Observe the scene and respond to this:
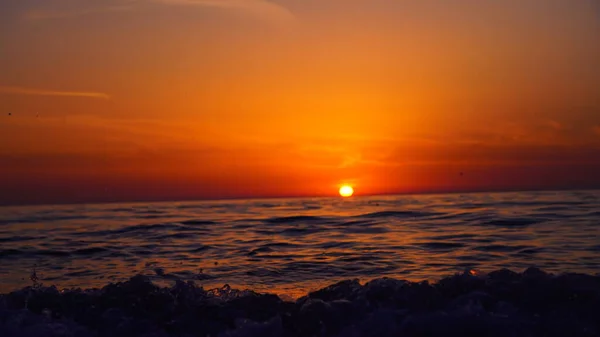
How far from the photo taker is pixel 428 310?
7.37 m

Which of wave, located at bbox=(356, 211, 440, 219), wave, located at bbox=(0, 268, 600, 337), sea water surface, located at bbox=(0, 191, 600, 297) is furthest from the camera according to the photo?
wave, located at bbox=(356, 211, 440, 219)

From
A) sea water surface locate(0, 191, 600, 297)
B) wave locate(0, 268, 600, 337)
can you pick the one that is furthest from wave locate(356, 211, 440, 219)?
wave locate(0, 268, 600, 337)

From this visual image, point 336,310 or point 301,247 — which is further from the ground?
point 301,247

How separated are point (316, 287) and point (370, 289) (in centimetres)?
177

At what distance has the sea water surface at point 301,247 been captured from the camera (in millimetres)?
10961

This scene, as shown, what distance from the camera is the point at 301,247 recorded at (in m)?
14.5

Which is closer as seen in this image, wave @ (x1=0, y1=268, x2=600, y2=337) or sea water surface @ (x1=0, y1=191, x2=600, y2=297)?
wave @ (x1=0, y1=268, x2=600, y2=337)

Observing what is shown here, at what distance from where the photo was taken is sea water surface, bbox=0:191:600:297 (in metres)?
11.0

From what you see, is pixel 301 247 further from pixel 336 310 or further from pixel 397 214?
pixel 397 214

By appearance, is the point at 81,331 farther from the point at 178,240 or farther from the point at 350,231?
the point at 350,231

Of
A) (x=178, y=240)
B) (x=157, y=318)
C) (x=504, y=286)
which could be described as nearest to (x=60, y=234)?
(x=178, y=240)

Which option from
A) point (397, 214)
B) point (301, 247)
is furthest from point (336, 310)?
point (397, 214)

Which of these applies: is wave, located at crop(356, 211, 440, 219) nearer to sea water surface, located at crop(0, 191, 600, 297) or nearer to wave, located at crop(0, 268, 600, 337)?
sea water surface, located at crop(0, 191, 600, 297)

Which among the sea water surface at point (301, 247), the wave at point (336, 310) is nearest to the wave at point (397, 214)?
the sea water surface at point (301, 247)
